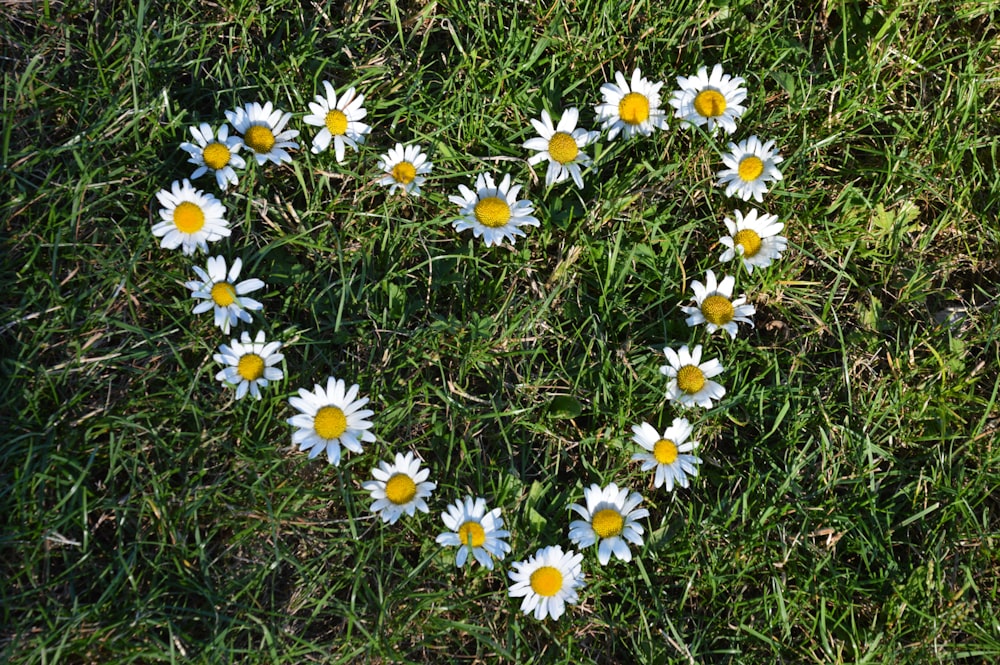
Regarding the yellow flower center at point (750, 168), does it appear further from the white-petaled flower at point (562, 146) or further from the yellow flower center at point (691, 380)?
the yellow flower center at point (691, 380)

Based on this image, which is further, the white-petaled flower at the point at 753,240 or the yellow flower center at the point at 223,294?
the white-petaled flower at the point at 753,240

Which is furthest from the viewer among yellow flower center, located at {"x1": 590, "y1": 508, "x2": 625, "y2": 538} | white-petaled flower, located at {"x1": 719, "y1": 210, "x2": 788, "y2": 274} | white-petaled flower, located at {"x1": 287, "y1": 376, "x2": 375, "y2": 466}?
white-petaled flower, located at {"x1": 719, "y1": 210, "x2": 788, "y2": 274}

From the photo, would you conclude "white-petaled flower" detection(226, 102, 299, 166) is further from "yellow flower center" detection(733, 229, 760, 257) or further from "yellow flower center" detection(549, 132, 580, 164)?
"yellow flower center" detection(733, 229, 760, 257)

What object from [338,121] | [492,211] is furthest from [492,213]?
[338,121]

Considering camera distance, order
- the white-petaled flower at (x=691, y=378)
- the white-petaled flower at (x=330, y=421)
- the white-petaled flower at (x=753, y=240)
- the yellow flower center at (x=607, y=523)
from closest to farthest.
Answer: the white-petaled flower at (x=330, y=421) → the yellow flower center at (x=607, y=523) → the white-petaled flower at (x=691, y=378) → the white-petaled flower at (x=753, y=240)

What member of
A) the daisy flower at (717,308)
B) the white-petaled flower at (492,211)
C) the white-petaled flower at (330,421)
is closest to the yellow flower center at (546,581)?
the white-petaled flower at (330,421)

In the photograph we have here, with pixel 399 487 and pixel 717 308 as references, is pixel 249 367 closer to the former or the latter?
pixel 399 487

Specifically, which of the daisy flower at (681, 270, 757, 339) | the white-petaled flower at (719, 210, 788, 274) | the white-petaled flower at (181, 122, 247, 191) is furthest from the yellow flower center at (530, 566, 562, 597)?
the white-petaled flower at (181, 122, 247, 191)
